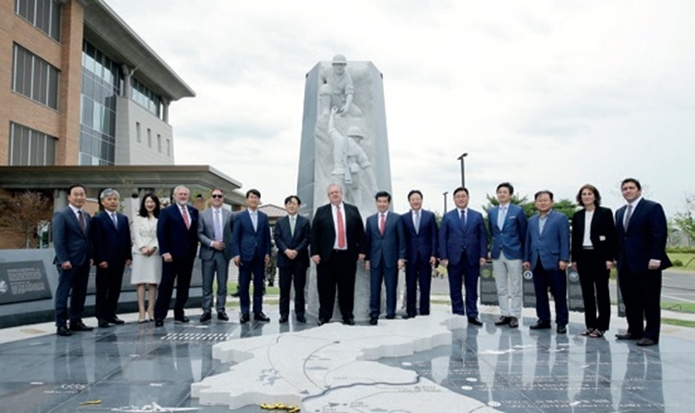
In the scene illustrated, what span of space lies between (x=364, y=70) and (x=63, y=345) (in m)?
5.52

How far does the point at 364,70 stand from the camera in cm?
816

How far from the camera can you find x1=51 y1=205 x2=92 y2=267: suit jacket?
5.61 meters

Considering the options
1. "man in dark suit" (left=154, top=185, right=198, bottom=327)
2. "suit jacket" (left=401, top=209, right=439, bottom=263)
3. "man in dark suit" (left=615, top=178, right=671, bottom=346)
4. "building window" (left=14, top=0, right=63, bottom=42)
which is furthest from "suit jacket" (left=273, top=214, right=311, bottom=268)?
"building window" (left=14, top=0, right=63, bottom=42)

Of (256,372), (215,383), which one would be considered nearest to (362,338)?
(256,372)

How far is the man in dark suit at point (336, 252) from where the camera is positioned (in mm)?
6090

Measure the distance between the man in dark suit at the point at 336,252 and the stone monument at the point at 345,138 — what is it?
95cm

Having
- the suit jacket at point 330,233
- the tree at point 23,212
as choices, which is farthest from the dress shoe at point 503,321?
the tree at point 23,212

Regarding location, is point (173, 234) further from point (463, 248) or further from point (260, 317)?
point (463, 248)

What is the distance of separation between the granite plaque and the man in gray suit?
2.01 meters

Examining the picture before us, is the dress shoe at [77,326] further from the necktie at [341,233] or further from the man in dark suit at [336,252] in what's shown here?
the necktie at [341,233]

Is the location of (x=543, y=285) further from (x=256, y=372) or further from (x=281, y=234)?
(x=256, y=372)

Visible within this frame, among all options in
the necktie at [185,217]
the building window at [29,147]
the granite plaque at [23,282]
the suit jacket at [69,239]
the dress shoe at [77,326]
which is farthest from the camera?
the building window at [29,147]

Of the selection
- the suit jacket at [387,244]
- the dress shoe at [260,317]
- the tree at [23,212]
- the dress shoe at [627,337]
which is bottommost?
the dress shoe at [627,337]

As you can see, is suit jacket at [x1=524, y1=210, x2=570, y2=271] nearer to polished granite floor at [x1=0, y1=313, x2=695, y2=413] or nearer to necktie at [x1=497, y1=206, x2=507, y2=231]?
necktie at [x1=497, y1=206, x2=507, y2=231]
